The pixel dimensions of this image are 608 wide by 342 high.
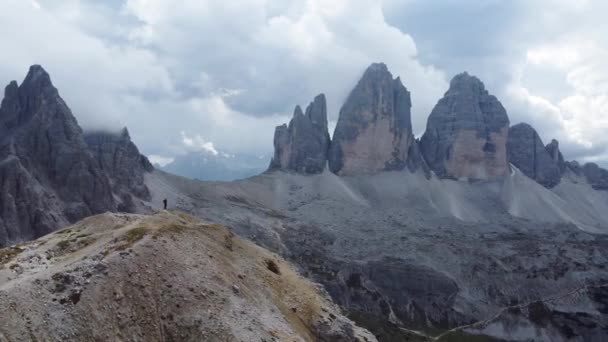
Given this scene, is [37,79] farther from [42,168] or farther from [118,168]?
[118,168]

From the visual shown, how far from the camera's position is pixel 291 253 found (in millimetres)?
178750

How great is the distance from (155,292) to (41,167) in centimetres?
14198

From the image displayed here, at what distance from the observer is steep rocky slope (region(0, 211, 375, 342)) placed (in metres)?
31.9

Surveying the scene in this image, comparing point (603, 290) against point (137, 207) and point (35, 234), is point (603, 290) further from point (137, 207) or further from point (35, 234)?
point (35, 234)

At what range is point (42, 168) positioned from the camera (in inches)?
6235

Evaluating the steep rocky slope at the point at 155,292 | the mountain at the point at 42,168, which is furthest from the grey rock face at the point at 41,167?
the steep rocky slope at the point at 155,292

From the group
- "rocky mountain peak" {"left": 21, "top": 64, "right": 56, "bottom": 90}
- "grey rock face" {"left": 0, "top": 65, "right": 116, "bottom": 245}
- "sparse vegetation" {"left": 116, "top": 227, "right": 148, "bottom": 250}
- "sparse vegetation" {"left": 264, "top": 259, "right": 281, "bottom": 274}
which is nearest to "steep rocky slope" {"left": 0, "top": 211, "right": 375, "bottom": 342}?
"sparse vegetation" {"left": 116, "top": 227, "right": 148, "bottom": 250}

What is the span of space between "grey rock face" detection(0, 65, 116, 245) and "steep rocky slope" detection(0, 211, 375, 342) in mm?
101678

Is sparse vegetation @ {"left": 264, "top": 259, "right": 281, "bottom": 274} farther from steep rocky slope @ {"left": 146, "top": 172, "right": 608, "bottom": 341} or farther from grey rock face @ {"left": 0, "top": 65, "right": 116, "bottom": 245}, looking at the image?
grey rock face @ {"left": 0, "top": 65, "right": 116, "bottom": 245}

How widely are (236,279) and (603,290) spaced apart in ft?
570

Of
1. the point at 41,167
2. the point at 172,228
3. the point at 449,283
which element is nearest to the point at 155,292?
the point at 172,228

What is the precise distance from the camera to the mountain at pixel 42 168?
13388cm

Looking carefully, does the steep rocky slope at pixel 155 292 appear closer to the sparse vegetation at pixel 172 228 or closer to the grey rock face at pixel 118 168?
the sparse vegetation at pixel 172 228

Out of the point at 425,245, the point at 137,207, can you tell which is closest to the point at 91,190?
the point at 137,207
